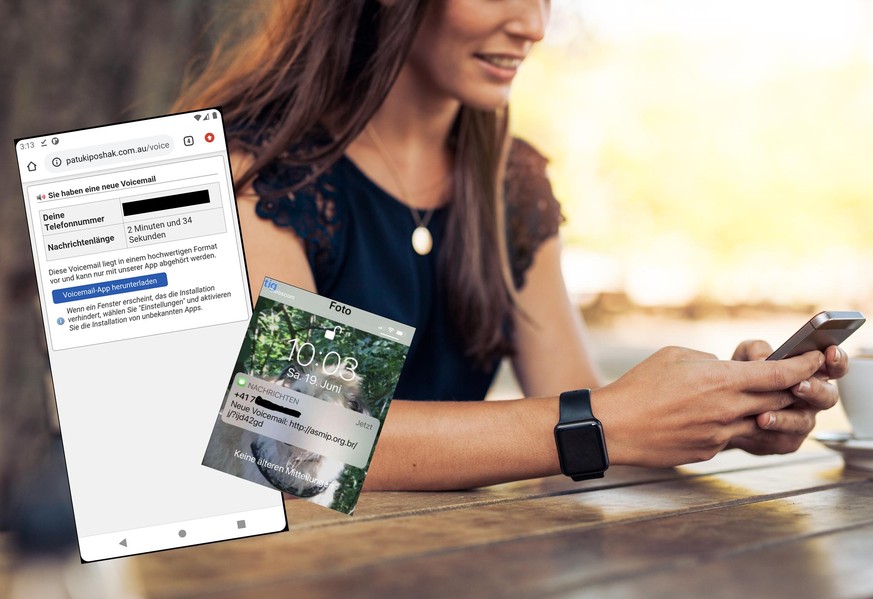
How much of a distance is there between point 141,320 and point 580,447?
0.47 m

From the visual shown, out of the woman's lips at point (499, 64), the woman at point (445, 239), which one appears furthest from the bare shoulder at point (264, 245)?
the woman's lips at point (499, 64)

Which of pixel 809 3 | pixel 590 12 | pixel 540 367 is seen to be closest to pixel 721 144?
pixel 809 3

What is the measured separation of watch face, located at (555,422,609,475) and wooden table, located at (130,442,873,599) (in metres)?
0.03

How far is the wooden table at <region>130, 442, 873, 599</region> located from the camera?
0.64m

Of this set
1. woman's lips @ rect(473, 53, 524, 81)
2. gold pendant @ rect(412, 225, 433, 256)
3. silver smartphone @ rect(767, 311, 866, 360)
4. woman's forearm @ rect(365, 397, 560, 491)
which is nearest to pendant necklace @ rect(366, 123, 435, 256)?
gold pendant @ rect(412, 225, 433, 256)

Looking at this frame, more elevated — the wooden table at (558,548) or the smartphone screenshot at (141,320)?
the smartphone screenshot at (141,320)

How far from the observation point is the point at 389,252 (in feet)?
4.99

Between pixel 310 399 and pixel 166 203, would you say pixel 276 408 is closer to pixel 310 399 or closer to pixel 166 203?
pixel 310 399

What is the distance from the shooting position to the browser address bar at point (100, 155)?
86 cm

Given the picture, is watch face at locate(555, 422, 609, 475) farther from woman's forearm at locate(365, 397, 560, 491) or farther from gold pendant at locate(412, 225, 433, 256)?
gold pendant at locate(412, 225, 433, 256)

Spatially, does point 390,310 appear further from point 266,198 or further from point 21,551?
point 21,551

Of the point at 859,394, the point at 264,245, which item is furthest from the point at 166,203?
the point at 859,394

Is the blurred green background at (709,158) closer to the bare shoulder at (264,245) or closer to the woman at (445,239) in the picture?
the woman at (445,239)

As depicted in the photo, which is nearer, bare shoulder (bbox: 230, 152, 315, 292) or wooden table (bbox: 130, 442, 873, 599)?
wooden table (bbox: 130, 442, 873, 599)
